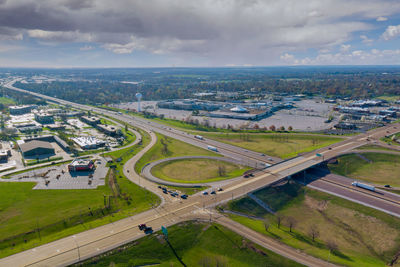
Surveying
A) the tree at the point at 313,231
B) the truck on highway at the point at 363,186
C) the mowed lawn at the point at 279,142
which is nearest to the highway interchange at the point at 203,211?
the truck on highway at the point at 363,186

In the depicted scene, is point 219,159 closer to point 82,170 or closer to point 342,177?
point 342,177

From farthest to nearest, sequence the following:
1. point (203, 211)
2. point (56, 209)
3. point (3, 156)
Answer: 1. point (3, 156)
2. point (56, 209)
3. point (203, 211)

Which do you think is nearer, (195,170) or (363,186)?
(363,186)

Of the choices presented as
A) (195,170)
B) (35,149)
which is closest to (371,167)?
(195,170)

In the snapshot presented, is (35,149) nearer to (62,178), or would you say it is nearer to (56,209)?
(62,178)

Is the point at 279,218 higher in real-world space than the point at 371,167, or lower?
lower

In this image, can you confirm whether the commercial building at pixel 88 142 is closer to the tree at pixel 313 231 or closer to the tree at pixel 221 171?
the tree at pixel 221 171

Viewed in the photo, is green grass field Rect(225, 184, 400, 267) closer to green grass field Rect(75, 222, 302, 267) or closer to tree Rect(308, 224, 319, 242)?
tree Rect(308, 224, 319, 242)
